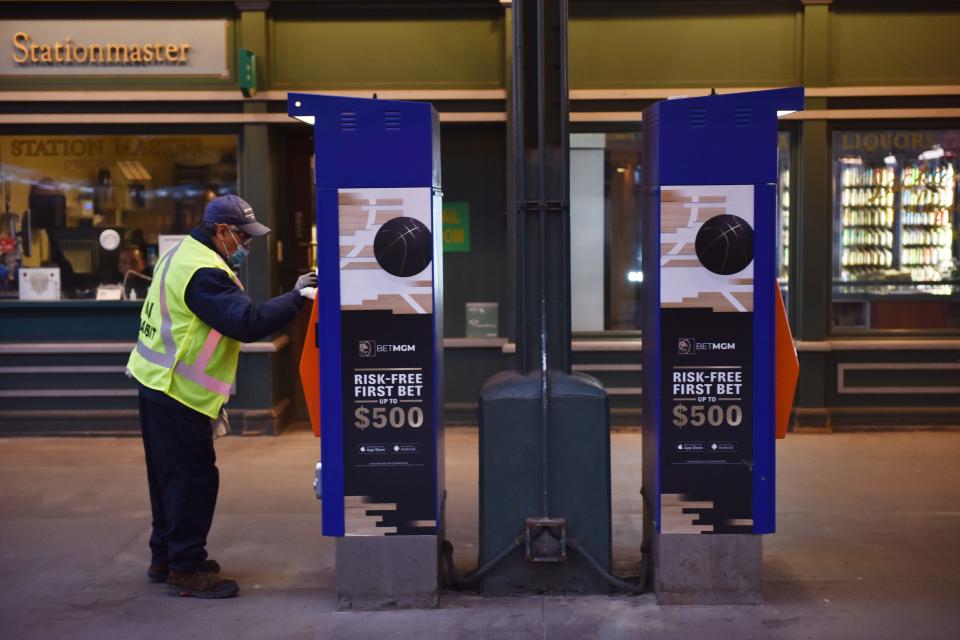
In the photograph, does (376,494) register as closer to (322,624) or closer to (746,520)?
(322,624)

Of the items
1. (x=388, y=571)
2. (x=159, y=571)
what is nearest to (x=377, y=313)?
(x=388, y=571)

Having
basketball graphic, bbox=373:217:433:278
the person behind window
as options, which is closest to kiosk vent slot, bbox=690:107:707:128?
basketball graphic, bbox=373:217:433:278

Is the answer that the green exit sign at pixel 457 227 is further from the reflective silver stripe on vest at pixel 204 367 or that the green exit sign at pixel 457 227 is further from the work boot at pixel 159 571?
the work boot at pixel 159 571

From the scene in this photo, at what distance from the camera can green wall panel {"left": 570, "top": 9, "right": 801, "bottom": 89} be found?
9.43 m

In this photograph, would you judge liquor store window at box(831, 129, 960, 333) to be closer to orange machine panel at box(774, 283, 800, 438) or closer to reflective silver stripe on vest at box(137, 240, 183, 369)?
orange machine panel at box(774, 283, 800, 438)

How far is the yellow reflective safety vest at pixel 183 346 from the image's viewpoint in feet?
18.7

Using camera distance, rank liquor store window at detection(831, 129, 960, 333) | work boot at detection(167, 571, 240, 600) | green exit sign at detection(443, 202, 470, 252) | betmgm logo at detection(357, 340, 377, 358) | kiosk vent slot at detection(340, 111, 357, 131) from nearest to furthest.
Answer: kiosk vent slot at detection(340, 111, 357, 131) → betmgm logo at detection(357, 340, 377, 358) → work boot at detection(167, 571, 240, 600) → liquor store window at detection(831, 129, 960, 333) → green exit sign at detection(443, 202, 470, 252)

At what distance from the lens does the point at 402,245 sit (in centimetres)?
542

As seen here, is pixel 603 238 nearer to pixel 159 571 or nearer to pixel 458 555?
pixel 458 555

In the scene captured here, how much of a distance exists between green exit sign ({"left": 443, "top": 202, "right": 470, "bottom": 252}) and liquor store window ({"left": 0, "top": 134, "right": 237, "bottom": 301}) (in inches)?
71.4

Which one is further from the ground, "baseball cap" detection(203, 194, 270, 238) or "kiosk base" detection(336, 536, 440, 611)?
"baseball cap" detection(203, 194, 270, 238)

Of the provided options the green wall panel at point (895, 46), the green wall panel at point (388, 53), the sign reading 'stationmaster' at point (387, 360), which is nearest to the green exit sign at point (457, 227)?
the green wall panel at point (388, 53)

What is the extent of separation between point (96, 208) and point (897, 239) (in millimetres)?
6757

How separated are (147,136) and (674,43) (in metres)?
4.43
